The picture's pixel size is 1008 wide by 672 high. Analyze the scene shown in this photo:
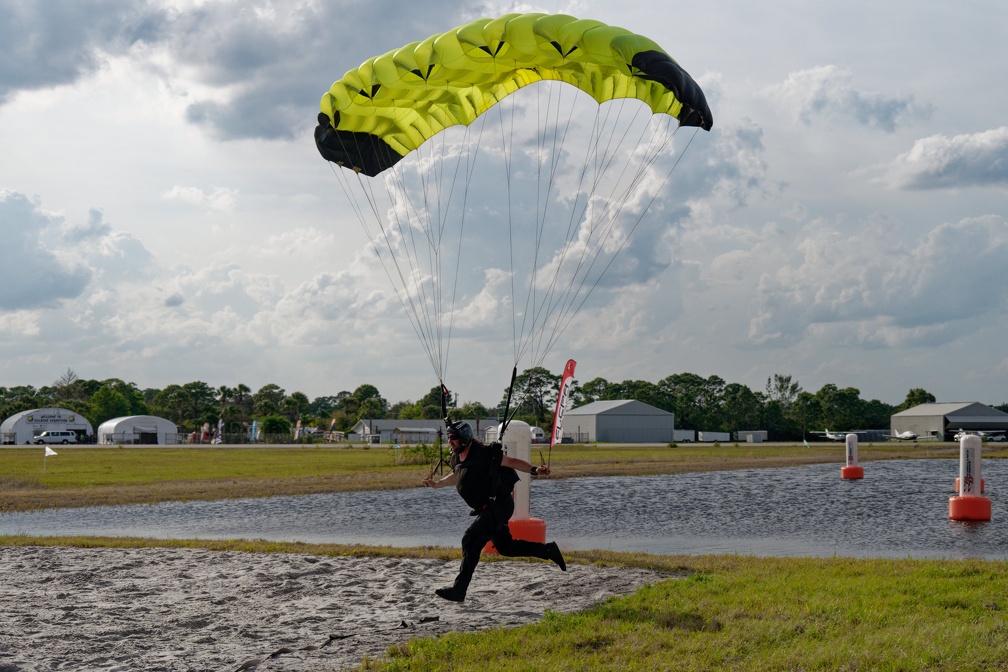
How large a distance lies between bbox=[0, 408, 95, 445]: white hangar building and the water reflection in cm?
8768

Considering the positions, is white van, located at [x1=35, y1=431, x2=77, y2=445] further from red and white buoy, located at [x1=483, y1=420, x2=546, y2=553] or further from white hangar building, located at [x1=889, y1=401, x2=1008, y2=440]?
white hangar building, located at [x1=889, y1=401, x2=1008, y2=440]

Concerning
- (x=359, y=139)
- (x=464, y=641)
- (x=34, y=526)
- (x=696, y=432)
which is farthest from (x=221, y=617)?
(x=696, y=432)

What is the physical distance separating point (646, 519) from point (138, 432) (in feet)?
298

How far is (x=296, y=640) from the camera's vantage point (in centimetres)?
771

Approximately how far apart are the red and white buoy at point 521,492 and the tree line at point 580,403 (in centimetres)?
8994

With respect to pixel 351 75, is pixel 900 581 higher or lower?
lower

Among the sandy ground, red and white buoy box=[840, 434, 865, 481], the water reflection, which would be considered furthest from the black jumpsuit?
red and white buoy box=[840, 434, 865, 481]

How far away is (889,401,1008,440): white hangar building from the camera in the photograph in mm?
102000

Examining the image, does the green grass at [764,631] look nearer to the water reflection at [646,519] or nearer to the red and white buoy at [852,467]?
the water reflection at [646,519]

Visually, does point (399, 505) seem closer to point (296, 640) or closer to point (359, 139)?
point (359, 139)

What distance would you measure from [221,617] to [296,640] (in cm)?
142

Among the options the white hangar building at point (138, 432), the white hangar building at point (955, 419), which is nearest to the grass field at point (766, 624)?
the white hangar building at point (138, 432)

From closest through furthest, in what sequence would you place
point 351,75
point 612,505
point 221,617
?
point 221,617
point 351,75
point 612,505

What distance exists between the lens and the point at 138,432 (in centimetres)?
9819
